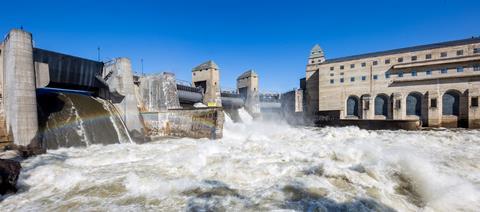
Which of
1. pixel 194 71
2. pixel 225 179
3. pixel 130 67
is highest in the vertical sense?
pixel 194 71

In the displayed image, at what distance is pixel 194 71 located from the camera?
28.4m

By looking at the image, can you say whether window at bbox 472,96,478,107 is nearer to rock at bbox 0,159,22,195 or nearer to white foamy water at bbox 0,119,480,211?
white foamy water at bbox 0,119,480,211

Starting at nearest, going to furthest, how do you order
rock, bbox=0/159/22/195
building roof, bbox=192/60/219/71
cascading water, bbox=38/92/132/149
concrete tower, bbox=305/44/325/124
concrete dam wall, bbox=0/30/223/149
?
rock, bbox=0/159/22/195
concrete dam wall, bbox=0/30/223/149
cascading water, bbox=38/92/132/149
building roof, bbox=192/60/219/71
concrete tower, bbox=305/44/325/124

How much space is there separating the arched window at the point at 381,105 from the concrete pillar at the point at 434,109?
201 inches

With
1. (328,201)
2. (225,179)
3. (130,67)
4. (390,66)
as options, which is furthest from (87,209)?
(390,66)

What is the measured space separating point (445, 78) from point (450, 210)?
117 feet

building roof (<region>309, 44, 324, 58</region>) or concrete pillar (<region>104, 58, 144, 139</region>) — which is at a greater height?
building roof (<region>309, 44, 324, 58</region>)

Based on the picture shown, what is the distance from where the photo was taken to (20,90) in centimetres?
940

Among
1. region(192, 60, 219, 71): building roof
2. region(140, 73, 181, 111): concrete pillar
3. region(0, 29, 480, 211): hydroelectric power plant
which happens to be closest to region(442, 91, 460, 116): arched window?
region(0, 29, 480, 211): hydroelectric power plant

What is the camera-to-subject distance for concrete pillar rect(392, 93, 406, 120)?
31328mm

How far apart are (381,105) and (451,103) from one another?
317 inches

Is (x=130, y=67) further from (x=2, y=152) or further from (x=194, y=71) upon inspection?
(x=194, y=71)

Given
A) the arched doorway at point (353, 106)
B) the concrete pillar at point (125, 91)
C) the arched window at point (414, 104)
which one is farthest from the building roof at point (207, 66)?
the arched window at point (414, 104)

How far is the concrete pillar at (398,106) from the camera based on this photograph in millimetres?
31328
